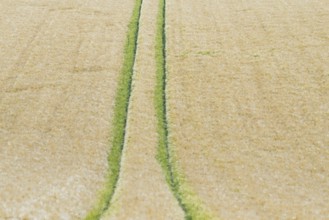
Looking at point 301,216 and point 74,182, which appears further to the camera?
point 74,182

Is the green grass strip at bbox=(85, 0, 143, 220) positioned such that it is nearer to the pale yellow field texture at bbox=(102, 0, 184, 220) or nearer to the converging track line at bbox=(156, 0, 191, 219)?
the pale yellow field texture at bbox=(102, 0, 184, 220)

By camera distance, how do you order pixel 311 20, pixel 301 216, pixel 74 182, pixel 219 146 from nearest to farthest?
pixel 301 216 → pixel 74 182 → pixel 219 146 → pixel 311 20

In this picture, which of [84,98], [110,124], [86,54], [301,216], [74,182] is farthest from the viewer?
[86,54]

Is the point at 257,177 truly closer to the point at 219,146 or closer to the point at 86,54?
the point at 219,146

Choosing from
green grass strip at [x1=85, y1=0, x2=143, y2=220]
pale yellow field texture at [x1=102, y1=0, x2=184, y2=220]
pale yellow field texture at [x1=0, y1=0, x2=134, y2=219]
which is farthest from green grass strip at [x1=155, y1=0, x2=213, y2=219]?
pale yellow field texture at [x1=0, y1=0, x2=134, y2=219]

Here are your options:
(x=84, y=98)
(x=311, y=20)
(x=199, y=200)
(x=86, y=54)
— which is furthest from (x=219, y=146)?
(x=311, y=20)

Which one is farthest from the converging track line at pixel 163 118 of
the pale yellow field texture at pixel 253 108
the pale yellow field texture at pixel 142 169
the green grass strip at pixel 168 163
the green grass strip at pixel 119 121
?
the green grass strip at pixel 119 121
